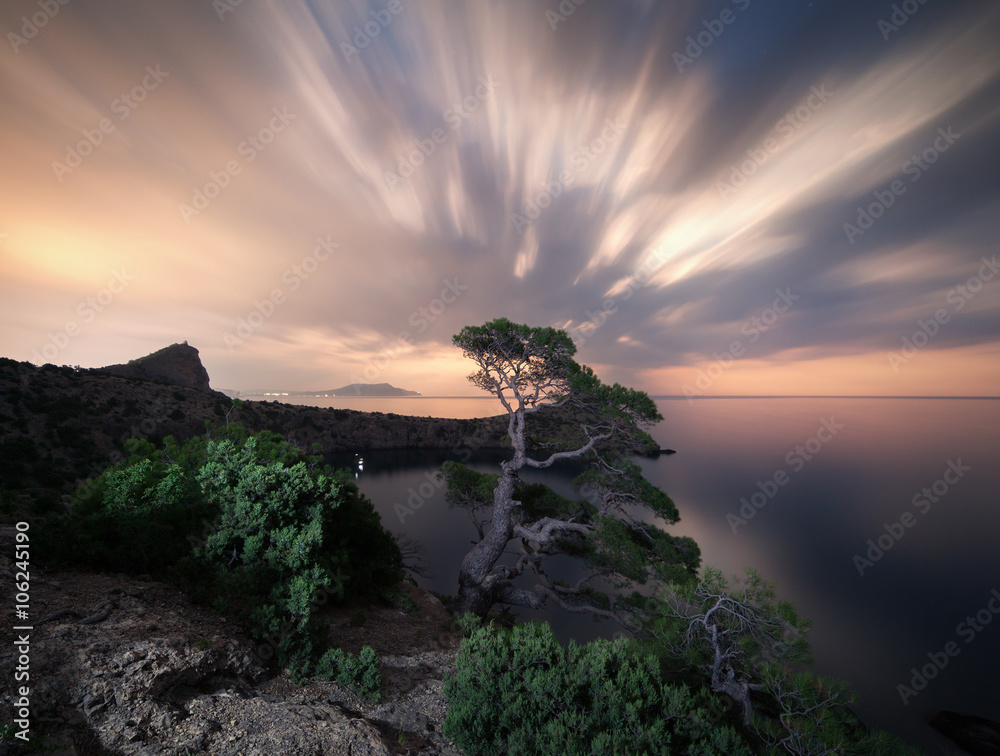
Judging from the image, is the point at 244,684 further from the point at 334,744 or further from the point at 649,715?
the point at 649,715

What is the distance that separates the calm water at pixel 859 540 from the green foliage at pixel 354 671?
468 inches

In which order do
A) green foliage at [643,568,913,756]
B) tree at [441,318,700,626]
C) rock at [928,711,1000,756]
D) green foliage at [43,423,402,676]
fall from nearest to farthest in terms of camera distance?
1. green foliage at [643,568,913,756]
2. green foliage at [43,423,402,676]
3. rock at [928,711,1000,756]
4. tree at [441,318,700,626]

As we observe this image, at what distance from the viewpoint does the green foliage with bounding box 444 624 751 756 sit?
13.9ft

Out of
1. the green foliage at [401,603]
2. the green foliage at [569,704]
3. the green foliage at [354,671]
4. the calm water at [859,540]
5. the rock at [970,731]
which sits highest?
the green foliage at [569,704]

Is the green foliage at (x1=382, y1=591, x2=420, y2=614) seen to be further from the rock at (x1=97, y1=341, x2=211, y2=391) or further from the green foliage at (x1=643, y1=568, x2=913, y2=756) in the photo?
the rock at (x1=97, y1=341, x2=211, y2=391)

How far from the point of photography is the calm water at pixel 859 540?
1415 centimetres

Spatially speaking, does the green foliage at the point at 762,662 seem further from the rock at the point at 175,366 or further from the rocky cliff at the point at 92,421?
the rock at the point at 175,366
